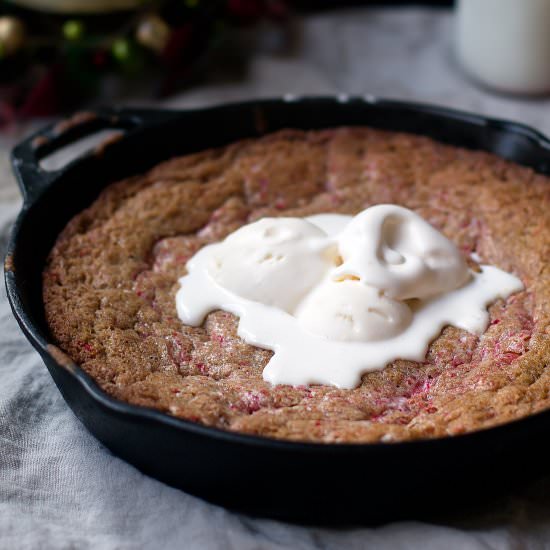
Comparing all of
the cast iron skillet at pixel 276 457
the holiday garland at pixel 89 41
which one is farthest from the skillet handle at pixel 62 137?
the holiday garland at pixel 89 41

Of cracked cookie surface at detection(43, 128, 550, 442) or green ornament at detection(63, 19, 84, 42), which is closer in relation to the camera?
cracked cookie surface at detection(43, 128, 550, 442)

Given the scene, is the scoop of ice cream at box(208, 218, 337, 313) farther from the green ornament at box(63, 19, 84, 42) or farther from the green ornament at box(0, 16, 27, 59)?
the green ornament at box(0, 16, 27, 59)

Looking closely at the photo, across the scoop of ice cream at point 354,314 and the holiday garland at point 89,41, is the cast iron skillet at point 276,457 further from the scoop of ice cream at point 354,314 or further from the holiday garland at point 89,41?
the holiday garland at point 89,41

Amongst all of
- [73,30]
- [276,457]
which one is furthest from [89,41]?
[276,457]

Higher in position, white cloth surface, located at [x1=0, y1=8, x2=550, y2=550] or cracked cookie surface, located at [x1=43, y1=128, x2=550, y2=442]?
cracked cookie surface, located at [x1=43, y1=128, x2=550, y2=442]

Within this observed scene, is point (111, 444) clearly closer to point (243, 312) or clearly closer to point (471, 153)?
point (243, 312)

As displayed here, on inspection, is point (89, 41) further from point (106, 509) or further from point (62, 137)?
point (106, 509)

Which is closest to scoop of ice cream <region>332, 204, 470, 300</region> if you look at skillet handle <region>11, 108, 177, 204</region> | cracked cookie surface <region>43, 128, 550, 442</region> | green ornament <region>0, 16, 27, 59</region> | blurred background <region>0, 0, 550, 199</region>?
cracked cookie surface <region>43, 128, 550, 442</region>

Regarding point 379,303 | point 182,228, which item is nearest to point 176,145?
point 182,228
